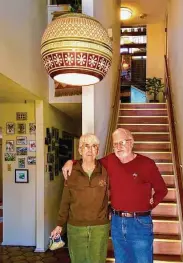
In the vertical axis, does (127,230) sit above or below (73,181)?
below

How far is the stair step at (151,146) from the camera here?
5.30m

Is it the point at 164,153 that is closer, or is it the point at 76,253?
the point at 76,253

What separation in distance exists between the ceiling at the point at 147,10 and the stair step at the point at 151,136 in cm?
367

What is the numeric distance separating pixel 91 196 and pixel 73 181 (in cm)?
17

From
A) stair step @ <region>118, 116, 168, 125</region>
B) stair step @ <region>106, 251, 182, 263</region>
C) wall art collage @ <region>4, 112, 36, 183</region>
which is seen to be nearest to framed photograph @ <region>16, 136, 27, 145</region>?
wall art collage @ <region>4, 112, 36, 183</region>

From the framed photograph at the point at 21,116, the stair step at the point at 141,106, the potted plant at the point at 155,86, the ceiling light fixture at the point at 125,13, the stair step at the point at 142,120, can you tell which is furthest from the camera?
the potted plant at the point at 155,86

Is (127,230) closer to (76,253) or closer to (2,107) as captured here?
(76,253)

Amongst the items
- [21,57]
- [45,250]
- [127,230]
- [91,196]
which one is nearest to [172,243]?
[127,230]

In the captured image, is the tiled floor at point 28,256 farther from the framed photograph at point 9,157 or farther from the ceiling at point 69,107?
the ceiling at point 69,107

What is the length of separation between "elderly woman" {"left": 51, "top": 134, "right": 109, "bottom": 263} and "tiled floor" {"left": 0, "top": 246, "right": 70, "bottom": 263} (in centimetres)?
252

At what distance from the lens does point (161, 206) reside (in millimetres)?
4094

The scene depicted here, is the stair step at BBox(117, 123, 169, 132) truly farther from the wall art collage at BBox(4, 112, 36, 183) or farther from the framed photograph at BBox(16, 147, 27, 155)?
the framed photograph at BBox(16, 147, 27, 155)

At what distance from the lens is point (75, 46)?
2.23m

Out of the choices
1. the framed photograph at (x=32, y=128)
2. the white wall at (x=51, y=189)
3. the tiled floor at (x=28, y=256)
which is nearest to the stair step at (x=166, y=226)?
the tiled floor at (x=28, y=256)
